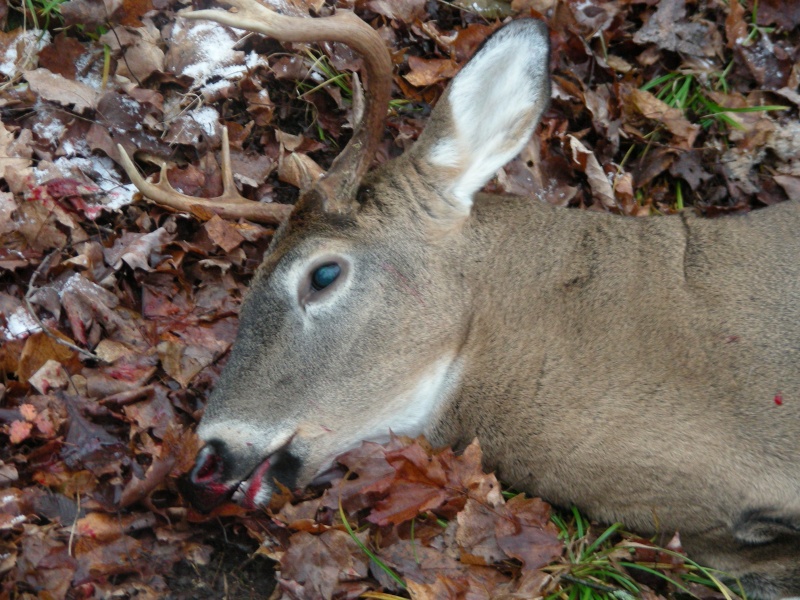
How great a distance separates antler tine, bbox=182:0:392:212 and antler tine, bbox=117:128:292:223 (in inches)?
22.1

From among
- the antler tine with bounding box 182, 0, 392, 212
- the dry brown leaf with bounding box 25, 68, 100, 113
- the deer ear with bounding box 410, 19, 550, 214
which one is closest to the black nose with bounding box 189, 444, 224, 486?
the antler tine with bounding box 182, 0, 392, 212

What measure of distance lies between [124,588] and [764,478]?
2.57 metres

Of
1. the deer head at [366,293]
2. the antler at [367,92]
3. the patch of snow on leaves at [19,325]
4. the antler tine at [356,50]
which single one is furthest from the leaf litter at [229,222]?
the antler tine at [356,50]

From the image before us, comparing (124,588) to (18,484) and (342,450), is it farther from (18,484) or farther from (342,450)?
(342,450)

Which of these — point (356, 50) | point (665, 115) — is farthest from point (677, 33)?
point (356, 50)

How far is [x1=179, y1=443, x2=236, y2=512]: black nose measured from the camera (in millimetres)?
3729

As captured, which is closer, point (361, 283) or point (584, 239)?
point (361, 283)

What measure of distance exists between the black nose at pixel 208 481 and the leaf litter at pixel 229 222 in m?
0.06

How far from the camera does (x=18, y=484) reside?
378cm

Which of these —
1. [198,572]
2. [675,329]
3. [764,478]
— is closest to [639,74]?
[675,329]

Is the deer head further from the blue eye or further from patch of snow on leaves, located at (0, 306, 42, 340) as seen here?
patch of snow on leaves, located at (0, 306, 42, 340)

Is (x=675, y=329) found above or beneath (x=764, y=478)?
above

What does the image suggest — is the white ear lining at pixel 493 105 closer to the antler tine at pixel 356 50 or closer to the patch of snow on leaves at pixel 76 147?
the antler tine at pixel 356 50

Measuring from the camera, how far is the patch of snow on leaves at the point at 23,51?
5285 mm
